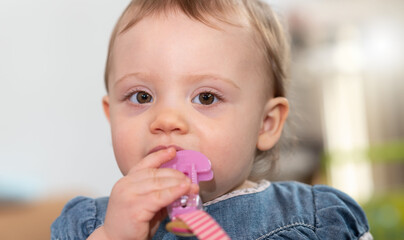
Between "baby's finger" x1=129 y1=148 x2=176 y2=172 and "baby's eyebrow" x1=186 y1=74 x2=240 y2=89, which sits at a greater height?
"baby's eyebrow" x1=186 y1=74 x2=240 y2=89

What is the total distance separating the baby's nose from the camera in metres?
0.73

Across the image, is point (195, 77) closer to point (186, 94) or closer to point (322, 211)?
point (186, 94)

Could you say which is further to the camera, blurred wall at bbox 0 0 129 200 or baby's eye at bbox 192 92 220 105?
blurred wall at bbox 0 0 129 200

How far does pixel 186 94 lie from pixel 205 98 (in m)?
Answer: 0.04

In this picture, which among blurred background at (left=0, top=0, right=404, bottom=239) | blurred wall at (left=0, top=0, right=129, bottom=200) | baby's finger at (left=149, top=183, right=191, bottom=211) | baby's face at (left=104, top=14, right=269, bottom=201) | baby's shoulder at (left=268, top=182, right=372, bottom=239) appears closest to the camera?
baby's finger at (left=149, top=183, right=191, bottom=211)

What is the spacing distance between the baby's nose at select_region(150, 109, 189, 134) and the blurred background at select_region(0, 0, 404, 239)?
1.08 m

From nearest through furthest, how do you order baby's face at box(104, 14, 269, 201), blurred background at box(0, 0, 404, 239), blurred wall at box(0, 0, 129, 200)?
baby's face at box(104, 14, 269, 201)
blurred background at box(0, 0, 404, 239)
blurred wall at box(0, 0, 129, 200)

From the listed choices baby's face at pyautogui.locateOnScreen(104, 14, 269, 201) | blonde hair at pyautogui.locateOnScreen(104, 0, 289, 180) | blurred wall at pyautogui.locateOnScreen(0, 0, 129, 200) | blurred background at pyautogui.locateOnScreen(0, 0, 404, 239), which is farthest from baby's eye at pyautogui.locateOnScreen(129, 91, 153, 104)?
blurred wall at pyautogui.locateOnScreen(0, 0, 129, 200)

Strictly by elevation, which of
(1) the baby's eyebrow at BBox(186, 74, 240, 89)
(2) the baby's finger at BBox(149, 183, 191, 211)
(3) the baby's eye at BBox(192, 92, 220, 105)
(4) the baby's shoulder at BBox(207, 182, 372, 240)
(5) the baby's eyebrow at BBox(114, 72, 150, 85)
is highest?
(5) the baby's eyebrow at BBox(114, 72, 150, 85)

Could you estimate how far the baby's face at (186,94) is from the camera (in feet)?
2.49

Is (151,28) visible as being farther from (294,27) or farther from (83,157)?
(294,27)

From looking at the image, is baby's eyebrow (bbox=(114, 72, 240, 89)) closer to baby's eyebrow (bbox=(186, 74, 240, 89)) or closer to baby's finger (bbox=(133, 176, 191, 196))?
baby's eyebrow (bbox=(186, 74, 240, 89))

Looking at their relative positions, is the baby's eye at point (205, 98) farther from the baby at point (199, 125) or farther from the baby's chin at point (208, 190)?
the baby's chin at point (208, 190)

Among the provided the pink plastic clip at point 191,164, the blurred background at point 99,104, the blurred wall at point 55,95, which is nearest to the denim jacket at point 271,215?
the pink plastic clip at point 191,164
